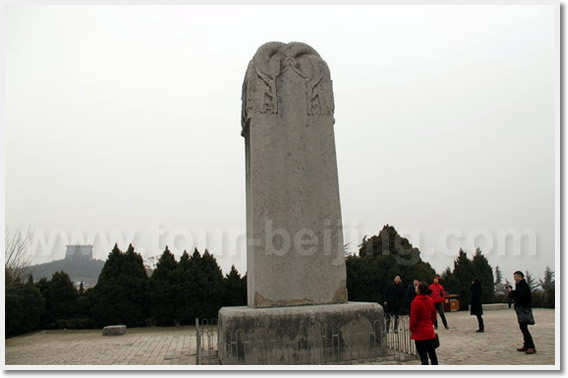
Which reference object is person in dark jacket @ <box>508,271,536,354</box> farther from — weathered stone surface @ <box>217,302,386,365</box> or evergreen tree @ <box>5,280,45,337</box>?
evergreen tree @ <box>5,280,45,337</box>

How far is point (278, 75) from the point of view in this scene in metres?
8.89

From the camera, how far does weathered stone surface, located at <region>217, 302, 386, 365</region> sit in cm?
729

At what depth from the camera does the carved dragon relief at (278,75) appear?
28.3ft

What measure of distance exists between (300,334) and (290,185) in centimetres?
242

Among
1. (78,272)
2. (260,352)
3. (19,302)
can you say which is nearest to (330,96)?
(260,352)

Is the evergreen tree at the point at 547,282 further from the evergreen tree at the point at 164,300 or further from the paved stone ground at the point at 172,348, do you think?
the evergreen tree at the point at 164,300

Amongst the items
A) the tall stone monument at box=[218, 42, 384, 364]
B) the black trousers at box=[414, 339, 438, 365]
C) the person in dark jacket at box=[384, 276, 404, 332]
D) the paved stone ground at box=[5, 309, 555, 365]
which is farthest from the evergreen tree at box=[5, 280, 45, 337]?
the black trousers at box=[414, 339, 438, 365]

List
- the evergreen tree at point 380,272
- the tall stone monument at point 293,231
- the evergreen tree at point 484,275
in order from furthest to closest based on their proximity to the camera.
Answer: the evergreen tree at point 484,275 < the evergreen tree at point 380,272 < the tall stone monument at point 293,231

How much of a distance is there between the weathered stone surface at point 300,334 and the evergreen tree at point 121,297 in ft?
35.4

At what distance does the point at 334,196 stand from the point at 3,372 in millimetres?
5499

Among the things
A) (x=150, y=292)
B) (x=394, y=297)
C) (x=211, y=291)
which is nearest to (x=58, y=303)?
(x=150, y=292)

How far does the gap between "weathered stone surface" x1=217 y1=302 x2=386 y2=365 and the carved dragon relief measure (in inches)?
132

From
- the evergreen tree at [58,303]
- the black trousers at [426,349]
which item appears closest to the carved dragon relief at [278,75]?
the black trousers at [426,349]

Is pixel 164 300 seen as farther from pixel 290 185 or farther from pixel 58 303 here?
pixel 290 185
